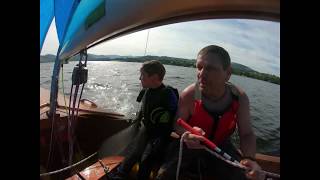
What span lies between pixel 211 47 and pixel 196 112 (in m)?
0.30

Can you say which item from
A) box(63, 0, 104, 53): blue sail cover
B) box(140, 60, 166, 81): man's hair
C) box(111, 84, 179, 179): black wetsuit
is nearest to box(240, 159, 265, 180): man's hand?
box(111, 84, 179, 179): black wetsuit

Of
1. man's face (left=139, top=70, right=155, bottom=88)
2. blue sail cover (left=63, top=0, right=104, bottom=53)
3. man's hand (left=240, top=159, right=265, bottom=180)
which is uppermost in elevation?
blue sail cover (left=63, top=0, right=104, bottom=53)

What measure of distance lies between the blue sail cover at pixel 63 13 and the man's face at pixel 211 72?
0.90 metres

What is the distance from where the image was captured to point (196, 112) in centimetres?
153

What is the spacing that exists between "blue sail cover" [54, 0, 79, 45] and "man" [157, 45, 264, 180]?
90 cm

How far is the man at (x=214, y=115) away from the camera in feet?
4.75

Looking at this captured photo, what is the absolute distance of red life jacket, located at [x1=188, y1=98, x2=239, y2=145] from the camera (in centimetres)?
152

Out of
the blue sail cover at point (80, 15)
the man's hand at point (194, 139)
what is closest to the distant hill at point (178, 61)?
the blue sail cover at point (80, 15)

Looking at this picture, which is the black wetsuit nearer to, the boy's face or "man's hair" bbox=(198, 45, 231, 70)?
the boy's face

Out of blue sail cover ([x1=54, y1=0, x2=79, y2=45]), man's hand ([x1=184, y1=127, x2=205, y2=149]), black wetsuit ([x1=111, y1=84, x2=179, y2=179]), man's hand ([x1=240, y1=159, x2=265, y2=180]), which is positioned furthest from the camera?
blue sail cover ([x1=54, y1=0, x2=79, y2=45])

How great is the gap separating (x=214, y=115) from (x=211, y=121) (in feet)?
0.10
